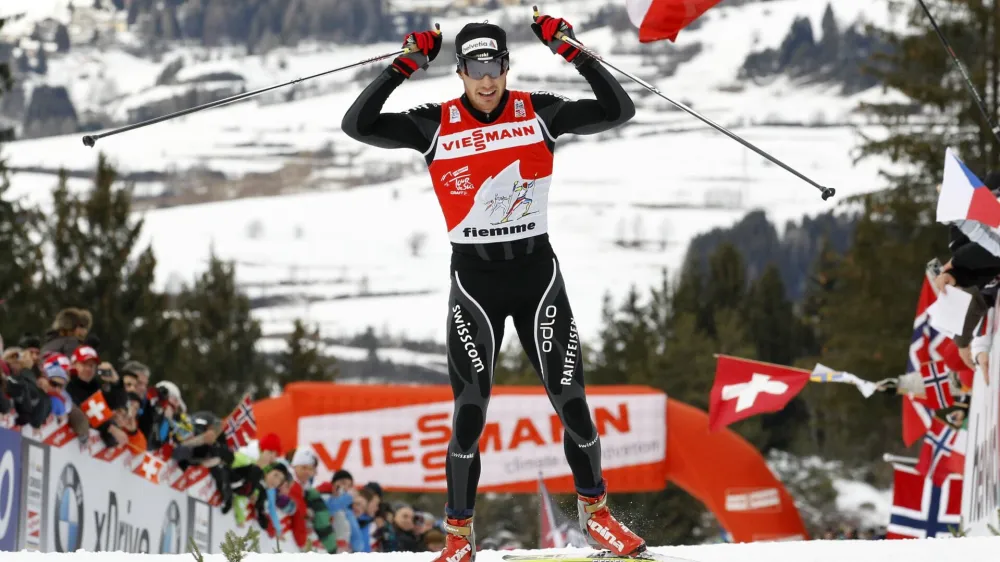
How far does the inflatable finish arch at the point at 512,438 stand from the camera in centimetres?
1839

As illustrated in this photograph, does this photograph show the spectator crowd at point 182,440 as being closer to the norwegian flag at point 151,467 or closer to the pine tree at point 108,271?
the norwegian flag at point 151,467

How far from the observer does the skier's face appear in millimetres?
6160

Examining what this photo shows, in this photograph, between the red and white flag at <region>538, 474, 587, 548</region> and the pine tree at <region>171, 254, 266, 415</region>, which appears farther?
the pine tree at <region>171, 254, 266, 415</region>

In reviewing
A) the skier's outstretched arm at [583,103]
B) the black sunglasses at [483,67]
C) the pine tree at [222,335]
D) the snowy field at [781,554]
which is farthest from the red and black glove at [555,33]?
the pine tree at [222,335]

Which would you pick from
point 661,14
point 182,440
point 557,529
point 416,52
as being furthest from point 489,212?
point 557,529

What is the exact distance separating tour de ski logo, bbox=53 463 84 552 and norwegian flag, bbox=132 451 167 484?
0.76 m

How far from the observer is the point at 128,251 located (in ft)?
112

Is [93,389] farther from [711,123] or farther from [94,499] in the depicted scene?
[711,123]

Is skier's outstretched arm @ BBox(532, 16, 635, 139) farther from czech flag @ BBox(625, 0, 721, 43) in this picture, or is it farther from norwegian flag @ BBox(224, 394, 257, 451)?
norwegian flag @ BBox(224, 394, 257, 451)

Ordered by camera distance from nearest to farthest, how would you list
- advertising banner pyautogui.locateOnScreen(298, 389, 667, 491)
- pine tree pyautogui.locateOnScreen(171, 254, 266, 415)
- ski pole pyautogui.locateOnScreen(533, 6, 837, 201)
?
ski pole pyautogui.locateOnScreen(533, 6, 837, 201) < advertising banner pyautogui.locateOnScreen(298, 389, 667, 491) < pine tree pyautogui.locateOnScreen(171, 254, 266, 415)

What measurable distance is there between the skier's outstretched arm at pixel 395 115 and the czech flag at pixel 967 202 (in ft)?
10.3

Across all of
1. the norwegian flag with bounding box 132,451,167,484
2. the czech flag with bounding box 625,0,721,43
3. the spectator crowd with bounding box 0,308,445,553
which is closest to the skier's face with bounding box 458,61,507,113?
the czech flag with bounding box 625,0,721,43

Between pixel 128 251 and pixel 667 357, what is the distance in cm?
2675

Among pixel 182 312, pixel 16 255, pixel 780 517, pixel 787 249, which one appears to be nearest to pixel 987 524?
pixel 780 517
